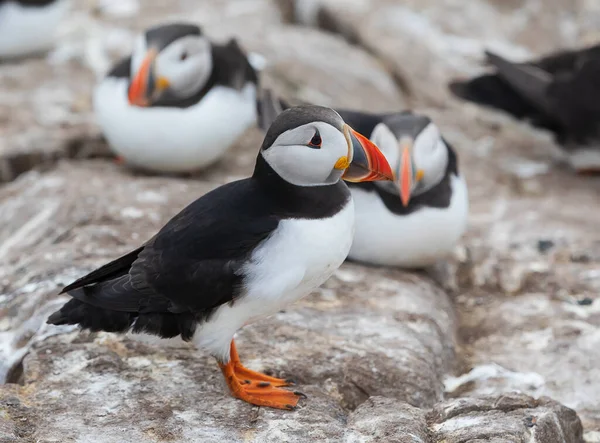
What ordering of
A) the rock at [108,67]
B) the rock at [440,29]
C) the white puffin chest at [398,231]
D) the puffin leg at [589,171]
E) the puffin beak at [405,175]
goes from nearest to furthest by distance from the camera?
the puffin beak at [405,175], the white puffin chest at [398,231], the rock at [108,67], the puffin leg at [589,171], the rock at [440,29]

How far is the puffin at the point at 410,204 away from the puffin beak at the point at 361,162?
1.14 meters

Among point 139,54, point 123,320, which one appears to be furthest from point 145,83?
point 123,320

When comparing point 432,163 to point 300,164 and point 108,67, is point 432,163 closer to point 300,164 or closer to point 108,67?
point 300,164

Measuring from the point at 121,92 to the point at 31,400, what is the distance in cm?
246

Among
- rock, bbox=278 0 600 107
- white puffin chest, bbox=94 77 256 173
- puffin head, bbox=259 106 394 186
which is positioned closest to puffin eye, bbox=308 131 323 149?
puffin head, bbox=259 106 394 186

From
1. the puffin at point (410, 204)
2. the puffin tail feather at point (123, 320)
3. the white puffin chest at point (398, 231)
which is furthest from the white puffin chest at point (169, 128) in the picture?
the puffin tail feather at point (123, 320)

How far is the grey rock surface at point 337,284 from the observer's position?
304 centimetres

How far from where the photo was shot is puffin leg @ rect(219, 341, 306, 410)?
10.1ft

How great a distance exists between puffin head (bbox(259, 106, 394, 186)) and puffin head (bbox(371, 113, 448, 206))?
106 centimetres

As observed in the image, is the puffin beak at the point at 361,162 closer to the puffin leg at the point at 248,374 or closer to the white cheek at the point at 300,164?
the white cheek at the point at 300,164

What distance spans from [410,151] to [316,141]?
128 centimetres

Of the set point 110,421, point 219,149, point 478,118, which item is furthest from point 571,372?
point 478,118

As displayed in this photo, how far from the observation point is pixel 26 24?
260 inches

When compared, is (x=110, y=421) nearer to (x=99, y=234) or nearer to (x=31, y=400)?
(x=31, y=400)
